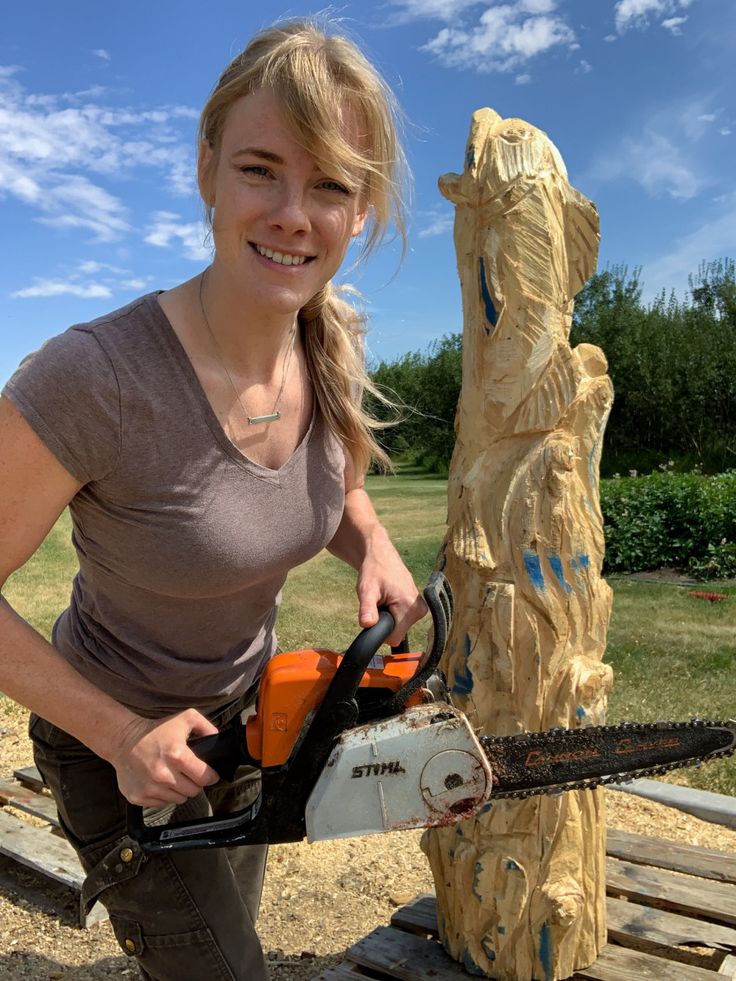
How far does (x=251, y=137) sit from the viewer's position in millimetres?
1554

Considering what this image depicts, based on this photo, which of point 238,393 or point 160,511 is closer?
point 160,511

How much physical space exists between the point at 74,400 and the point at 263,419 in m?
0.41

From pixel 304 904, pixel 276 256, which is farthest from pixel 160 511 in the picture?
pixel 304 904

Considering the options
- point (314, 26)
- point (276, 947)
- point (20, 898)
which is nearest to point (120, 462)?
point (314, 26)

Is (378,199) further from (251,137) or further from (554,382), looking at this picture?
(554,382)

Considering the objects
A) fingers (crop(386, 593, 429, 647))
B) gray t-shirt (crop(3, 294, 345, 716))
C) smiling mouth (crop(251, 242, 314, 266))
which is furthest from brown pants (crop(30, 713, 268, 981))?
smiling mouth (crop(251, 242, 314, 266))

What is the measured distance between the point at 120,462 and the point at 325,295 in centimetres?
69

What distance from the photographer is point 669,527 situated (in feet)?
30.0

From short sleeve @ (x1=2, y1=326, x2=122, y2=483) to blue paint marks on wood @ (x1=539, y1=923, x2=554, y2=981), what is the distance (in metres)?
1.79

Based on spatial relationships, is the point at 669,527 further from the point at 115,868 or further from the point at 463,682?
the point at 115,868

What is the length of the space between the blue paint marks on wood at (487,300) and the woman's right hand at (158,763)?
1.42 m

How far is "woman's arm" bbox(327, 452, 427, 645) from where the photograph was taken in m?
1.90

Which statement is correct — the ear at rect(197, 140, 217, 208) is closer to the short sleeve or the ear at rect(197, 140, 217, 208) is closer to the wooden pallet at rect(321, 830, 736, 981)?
the short sleeve

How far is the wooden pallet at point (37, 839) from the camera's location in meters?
3.42
